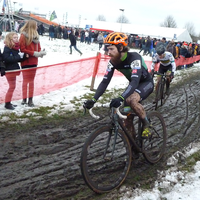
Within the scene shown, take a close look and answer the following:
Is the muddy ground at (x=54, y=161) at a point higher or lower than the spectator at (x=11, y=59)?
lower

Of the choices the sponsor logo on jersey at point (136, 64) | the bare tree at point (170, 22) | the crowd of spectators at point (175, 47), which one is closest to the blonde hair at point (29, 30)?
the sponsor logo on jersey at point (136, 64)

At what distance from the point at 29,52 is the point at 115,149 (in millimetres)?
4057

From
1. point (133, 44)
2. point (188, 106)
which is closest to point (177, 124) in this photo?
point (188, 106)

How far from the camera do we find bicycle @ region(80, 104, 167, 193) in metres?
3.46

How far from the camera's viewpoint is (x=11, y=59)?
6496 millimetres

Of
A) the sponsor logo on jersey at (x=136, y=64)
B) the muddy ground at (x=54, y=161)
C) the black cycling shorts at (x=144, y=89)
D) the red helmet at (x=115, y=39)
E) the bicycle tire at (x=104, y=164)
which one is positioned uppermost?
the red helmet at (x=115, y=39)

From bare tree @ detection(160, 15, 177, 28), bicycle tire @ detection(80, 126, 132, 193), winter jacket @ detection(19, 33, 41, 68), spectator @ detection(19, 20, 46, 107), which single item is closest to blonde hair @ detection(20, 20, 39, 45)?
spectator @ detection(19, 20, 46, 107)

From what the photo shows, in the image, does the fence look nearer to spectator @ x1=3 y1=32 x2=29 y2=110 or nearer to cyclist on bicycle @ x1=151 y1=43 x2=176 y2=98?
spectator @ x1=3 y1=32 x2=29 y2=110

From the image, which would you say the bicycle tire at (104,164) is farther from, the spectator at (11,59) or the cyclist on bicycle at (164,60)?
the cyclist on bicycle at (164,60)

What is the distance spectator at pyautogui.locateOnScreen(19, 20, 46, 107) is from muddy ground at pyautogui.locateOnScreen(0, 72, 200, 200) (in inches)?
60.5

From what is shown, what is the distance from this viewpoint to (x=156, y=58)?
8375 millimetres

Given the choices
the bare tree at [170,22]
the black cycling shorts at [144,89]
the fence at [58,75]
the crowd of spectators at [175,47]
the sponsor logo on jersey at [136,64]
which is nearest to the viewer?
the sponsor logo on jersey at [136,64]

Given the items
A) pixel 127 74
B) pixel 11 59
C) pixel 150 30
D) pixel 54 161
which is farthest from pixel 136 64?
pixel 150 30

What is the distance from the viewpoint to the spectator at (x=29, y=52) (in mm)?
6875
